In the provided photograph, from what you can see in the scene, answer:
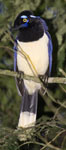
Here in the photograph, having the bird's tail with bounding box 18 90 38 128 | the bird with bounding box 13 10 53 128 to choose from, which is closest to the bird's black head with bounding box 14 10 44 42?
the bird with bounding box 13 10 53 128

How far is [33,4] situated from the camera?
3363 mm

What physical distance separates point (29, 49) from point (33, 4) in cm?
42

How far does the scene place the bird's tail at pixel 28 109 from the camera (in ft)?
11.2

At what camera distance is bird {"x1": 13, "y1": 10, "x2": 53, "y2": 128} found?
11.1 ft

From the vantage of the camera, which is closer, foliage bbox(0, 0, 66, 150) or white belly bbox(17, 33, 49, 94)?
foliage bbox(0, 0, 66, 150)

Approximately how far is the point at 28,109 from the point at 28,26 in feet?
2.69

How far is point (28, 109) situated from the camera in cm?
361

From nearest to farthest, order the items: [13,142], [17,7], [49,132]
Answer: [13,142]
[49,132]
[17,7]

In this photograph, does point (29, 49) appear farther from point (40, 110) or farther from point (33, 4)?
point (40, 110)

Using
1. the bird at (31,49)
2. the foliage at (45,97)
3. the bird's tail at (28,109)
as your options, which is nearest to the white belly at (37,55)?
the bird at (31,49)

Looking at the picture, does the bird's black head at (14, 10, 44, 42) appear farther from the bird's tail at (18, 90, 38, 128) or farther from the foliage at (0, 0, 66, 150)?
the bird's tail at (18, 90, 38, 128)

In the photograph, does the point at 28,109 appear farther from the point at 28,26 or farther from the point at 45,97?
the point at 28,26

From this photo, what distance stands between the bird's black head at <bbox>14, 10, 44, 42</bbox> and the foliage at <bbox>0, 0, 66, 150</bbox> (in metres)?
0.06

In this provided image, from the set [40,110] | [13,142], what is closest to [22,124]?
[40,110]
